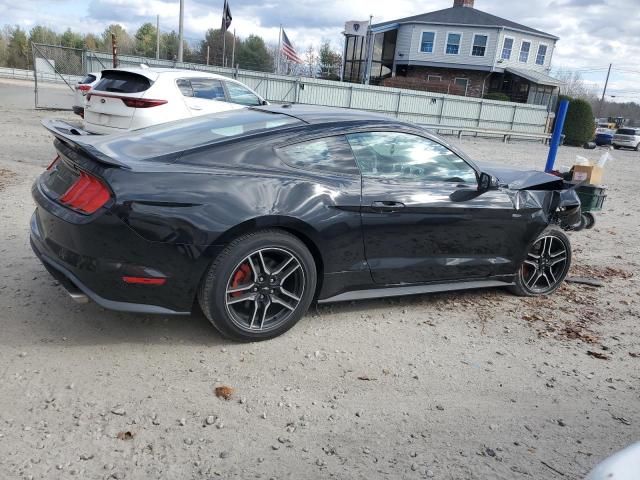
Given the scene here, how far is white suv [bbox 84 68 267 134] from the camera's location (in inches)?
Result: 347

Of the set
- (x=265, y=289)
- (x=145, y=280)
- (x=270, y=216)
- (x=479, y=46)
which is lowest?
(x=265, y=289)

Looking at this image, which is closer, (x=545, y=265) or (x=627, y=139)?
(x=545, y=265)

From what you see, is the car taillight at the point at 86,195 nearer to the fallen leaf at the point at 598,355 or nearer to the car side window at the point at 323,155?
the car side window at the point at 323,155

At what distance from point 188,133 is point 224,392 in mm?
1863

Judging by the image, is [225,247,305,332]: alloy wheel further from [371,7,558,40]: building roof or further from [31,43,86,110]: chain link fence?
[371,7,558,40]: building roof

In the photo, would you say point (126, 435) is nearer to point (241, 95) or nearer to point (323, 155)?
point (323, 155)

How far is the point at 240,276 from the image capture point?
3.54 metres

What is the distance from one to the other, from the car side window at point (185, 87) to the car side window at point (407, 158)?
624cm

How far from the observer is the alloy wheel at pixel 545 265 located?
16.4 ft

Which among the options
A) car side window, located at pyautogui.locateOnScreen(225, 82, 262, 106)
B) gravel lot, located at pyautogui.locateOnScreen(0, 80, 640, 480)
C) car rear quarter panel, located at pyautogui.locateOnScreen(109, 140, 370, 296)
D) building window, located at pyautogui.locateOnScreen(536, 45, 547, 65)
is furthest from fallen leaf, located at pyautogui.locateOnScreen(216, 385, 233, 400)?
building window, located at pyautogui.locateOnScreen(536, 45, 547, 65)

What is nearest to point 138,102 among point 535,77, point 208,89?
point 208,89

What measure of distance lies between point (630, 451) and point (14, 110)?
20.7 m

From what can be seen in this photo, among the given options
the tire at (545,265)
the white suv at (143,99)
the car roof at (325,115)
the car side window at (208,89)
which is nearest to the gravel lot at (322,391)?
the tire at (545,265)

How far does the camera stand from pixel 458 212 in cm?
427
